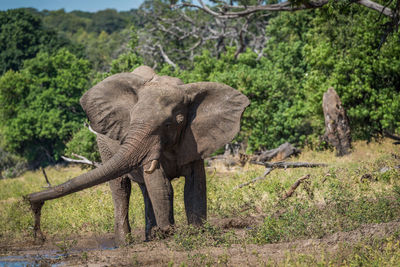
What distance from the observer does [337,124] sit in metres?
18.7

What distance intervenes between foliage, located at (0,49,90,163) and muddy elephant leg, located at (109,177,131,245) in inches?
993

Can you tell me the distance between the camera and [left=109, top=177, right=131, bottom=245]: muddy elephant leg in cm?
955

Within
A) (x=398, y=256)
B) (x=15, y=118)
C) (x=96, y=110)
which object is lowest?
(x=15, y=118)

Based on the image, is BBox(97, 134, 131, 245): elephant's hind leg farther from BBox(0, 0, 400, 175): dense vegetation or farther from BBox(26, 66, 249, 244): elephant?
BBox(0, 0, 400, 175): dense vegetation

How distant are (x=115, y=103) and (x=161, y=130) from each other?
1.13 meters

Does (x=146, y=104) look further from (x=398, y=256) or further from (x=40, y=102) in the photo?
(x=40, y=102)

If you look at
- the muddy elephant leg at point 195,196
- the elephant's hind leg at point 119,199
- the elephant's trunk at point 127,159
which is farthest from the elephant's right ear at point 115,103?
the muddy elephant leg at point 195,196

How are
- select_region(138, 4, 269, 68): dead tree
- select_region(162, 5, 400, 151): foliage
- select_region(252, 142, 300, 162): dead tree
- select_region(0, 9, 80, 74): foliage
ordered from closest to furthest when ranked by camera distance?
1. select_region(252, 142, 300, 162): dead tree
2. select_region(162, 5, 400, 151): foliage
3. select_region(138, 4, 269, 68): dead tree
4. select_region(0, 9, 80, 74): foliage

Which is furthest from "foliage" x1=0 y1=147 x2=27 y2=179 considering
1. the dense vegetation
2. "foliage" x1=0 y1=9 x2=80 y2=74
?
"foliage" x1=0 y1=9 x2=80 y2=74

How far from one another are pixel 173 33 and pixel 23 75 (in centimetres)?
1059

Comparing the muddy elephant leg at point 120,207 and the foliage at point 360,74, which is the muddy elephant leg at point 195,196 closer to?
the muddy elephant leg at point 120,207

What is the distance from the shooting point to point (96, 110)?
8.70 metres

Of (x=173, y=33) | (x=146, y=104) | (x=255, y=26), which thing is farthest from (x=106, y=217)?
(x=255, y=26)

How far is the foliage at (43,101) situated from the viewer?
3488 cm
